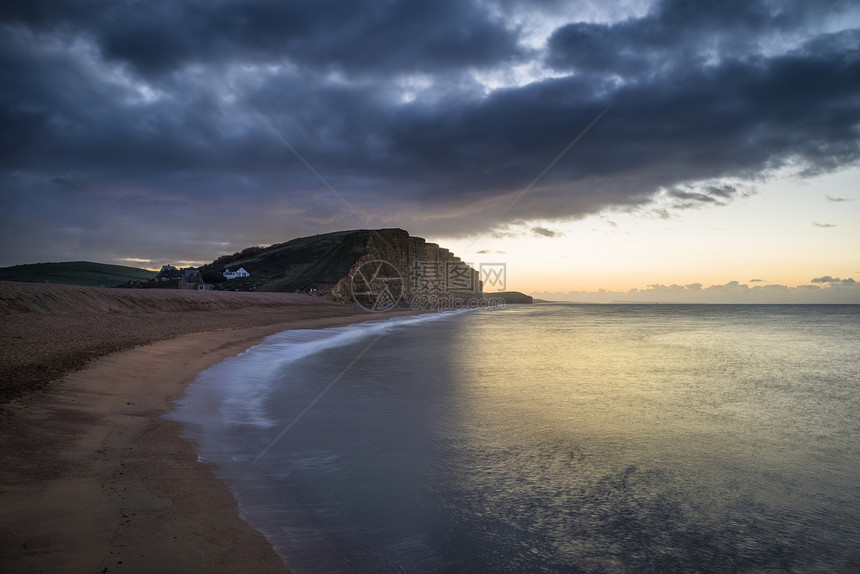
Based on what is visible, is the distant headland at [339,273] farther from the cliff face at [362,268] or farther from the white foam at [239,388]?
the white foam at [239,388]

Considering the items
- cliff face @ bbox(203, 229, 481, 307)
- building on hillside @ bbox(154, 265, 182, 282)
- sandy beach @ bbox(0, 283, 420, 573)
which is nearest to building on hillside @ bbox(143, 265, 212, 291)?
building on hillside @ bbox(154, 265, 182, 282)

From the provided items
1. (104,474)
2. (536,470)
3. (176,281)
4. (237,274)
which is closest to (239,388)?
(104,474)

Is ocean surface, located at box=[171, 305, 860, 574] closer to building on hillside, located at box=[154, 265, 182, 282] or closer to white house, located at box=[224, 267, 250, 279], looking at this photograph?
building on hillside, located at box=[154, 265, 182, 282]

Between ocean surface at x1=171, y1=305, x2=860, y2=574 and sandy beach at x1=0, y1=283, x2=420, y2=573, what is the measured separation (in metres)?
0.43

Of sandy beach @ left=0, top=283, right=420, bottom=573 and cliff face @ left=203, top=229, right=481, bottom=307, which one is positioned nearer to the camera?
sandy beach @ left=0, top=283, right=420, bottom=573

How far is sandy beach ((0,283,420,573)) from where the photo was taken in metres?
3.18

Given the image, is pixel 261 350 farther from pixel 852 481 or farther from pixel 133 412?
pixel 852 481

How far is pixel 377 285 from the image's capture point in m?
76.3

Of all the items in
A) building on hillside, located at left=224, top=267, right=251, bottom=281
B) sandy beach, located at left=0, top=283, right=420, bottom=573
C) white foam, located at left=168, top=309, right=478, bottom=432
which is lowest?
white foam, located at left=168, top=309, right=478, bottom=432

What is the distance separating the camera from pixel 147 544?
10.9ft

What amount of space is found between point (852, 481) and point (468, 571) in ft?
18.3

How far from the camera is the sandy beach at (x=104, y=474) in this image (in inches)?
125

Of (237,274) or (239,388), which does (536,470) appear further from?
(237,274)

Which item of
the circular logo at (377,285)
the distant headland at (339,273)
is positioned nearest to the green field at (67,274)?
the distant headland at (339,273)
